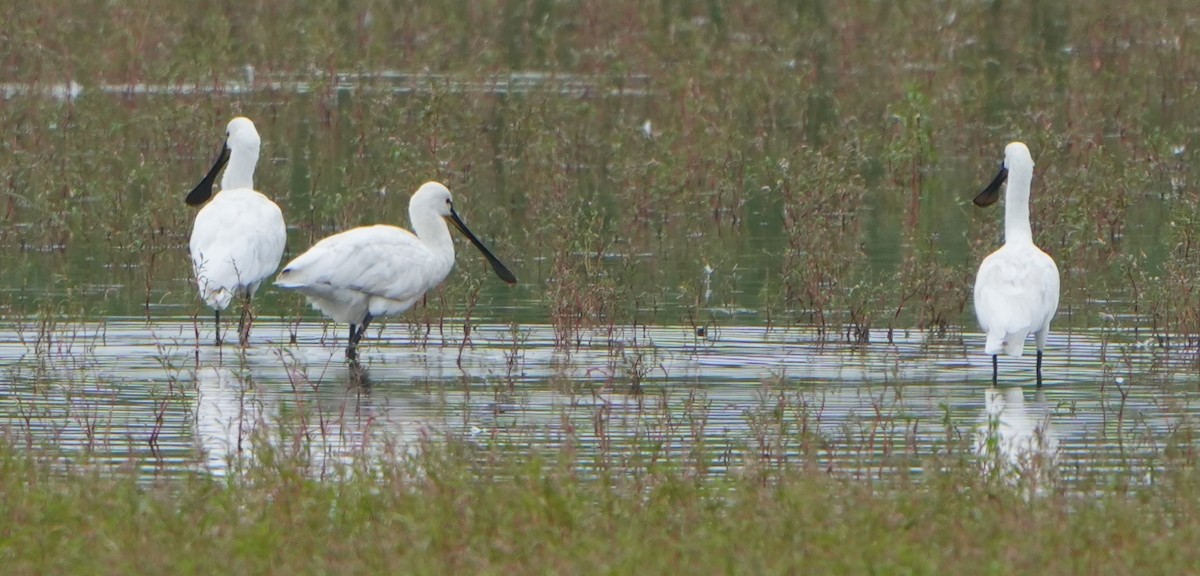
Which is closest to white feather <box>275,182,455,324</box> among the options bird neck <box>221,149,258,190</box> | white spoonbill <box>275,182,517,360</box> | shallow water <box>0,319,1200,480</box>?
white spoonbill <box>275,182,517,360</box>

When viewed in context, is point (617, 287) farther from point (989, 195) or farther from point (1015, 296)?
point (1015, 296)

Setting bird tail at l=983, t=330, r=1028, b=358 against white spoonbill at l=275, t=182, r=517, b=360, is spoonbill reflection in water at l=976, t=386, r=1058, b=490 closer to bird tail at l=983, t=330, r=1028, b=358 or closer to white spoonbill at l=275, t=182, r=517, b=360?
bird tail at l=983, t=330, r=1028, b=358

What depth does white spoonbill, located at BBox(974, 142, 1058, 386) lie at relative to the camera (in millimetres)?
10312

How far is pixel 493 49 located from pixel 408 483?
1742 cm

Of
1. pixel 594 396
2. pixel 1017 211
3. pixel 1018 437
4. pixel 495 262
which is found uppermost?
pixel 1017 211

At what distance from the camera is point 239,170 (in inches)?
535

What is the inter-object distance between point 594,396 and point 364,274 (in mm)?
3190

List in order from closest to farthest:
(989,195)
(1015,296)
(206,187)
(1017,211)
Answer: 1. (1015,296)
2. (1017,211)
3. (989,195)
4. (206,187)

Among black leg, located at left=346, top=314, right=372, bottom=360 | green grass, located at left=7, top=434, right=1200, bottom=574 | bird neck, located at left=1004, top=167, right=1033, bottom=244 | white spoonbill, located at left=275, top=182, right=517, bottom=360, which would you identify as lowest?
green grass, located at left=7, top=434, right=1200, bottom=574

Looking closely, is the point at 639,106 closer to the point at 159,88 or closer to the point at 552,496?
the point at 159,88

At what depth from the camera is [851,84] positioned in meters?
22.0

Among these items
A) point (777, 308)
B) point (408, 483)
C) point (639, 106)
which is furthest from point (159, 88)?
point (408, 483)

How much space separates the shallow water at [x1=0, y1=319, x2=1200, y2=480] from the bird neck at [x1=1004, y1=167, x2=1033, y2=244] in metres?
0.54

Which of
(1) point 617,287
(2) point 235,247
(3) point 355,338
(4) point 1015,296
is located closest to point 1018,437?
(4) point 1015,296
